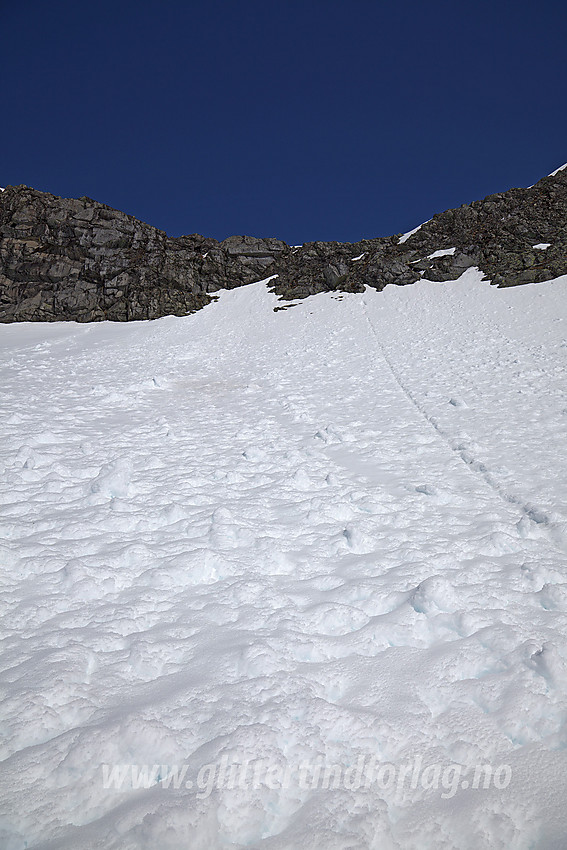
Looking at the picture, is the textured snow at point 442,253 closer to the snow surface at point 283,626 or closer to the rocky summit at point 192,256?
the rocky summit at point 192,256

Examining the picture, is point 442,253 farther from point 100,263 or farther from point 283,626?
point 283,626

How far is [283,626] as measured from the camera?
3.26m

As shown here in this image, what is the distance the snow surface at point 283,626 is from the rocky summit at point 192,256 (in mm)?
27782

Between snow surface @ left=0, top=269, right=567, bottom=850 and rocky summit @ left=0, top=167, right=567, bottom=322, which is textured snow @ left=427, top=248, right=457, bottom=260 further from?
snow surface @ left=0, top=269, right=567, bottom=850

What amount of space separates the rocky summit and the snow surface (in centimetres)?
2778

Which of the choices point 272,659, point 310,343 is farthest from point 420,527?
point 310,343

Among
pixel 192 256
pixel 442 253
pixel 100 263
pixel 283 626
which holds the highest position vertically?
pixel 192 256

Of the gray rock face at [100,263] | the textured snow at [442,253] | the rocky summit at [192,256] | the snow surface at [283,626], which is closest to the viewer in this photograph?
the snow surface at [283,626]

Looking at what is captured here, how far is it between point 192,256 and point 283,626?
42084mm

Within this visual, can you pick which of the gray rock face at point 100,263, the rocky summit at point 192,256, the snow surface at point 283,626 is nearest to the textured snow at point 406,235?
the rocky summit at point 192,256

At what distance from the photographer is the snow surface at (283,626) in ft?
6.86

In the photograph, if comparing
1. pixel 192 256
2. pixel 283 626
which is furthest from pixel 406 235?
pixel 283 626

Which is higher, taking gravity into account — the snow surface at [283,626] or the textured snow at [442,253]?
the textured snow at [442,253]

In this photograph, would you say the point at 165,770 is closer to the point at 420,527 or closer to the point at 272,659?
the point at 272,659
